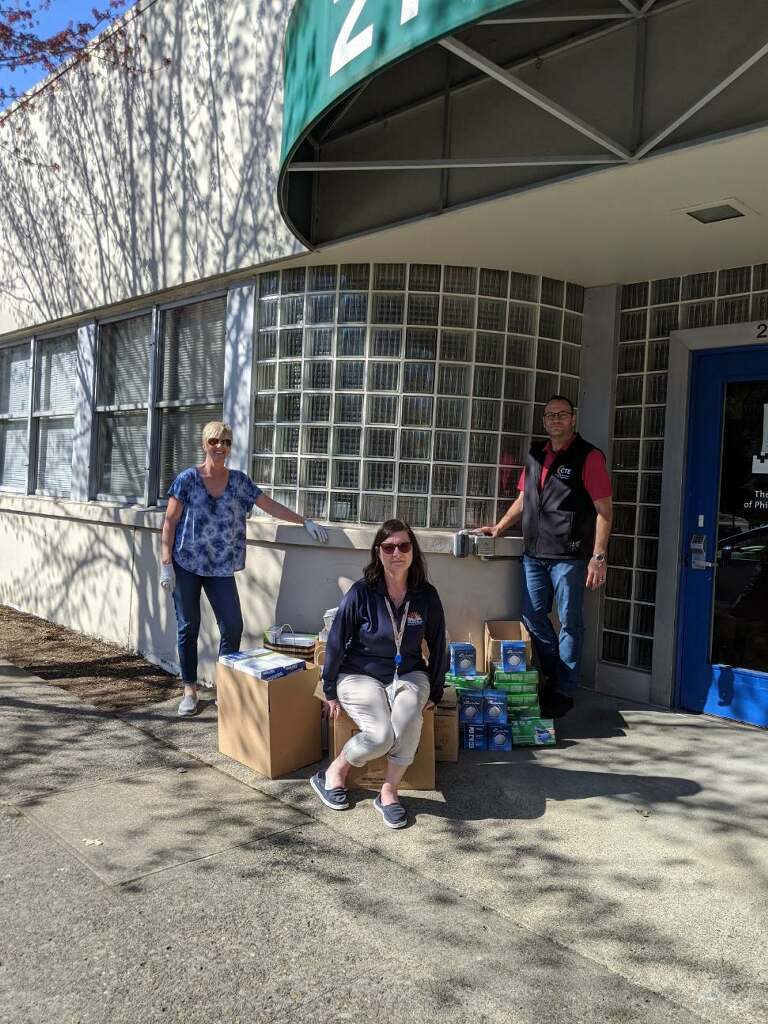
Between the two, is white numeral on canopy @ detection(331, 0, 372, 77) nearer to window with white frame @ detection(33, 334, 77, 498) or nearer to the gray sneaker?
the gray sneaker

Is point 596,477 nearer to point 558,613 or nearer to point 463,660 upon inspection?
point 558,613

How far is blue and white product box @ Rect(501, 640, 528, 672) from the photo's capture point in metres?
5.25

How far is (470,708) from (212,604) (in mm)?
1843

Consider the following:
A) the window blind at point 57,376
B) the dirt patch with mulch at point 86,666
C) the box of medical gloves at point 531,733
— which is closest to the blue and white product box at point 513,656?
the box of medical gloves at point 531,733

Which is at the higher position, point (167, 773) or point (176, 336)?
point (176, 336)

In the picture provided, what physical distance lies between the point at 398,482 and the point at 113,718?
2.41 m

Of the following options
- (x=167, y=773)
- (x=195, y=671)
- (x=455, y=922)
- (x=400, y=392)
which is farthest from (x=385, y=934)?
(x=400, y=392)

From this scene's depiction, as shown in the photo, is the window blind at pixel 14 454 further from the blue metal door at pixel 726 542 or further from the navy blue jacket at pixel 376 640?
the blue metal door at pixel 726 542

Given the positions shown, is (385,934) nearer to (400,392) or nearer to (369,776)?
(369,776)

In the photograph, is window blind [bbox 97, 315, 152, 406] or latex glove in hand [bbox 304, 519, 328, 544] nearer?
latex glove in hand [bbox 304, 519, 328, 544]

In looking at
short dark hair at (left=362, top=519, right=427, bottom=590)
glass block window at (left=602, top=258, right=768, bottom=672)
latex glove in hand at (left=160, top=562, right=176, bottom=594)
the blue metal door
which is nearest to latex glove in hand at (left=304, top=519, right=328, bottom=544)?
latex glove in hand at (left=160, top=562, right=176, bottom=594)

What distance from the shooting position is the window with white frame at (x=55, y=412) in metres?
9.05

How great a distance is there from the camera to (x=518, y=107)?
4.85 m

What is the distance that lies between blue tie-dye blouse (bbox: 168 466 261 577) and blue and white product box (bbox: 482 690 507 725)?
1.86 metres
